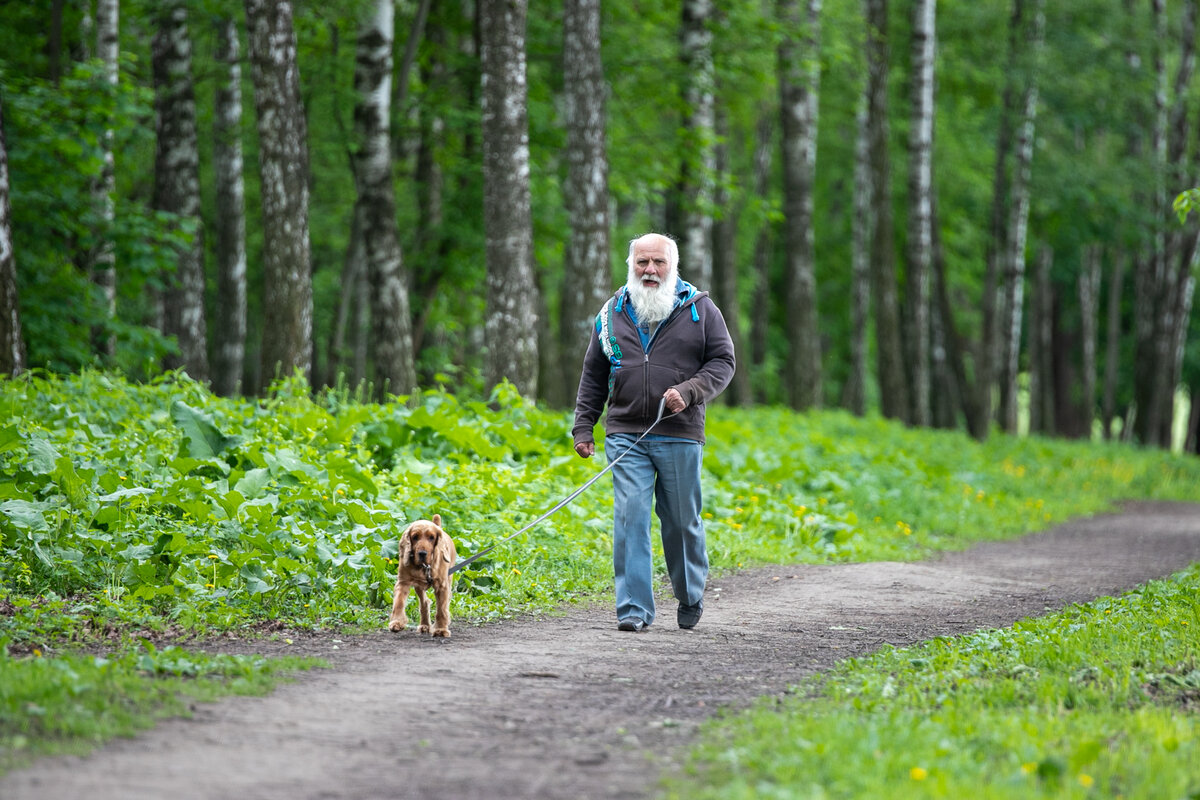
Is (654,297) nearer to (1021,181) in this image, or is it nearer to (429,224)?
(429,224)

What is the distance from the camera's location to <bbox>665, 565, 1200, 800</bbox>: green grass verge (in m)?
3.99

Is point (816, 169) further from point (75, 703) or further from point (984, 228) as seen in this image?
point (75, 703)

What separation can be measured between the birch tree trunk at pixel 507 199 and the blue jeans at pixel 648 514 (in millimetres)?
6357

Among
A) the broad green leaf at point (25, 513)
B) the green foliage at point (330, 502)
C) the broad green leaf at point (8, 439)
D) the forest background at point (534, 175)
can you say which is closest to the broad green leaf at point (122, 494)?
the green foliage at point (330, 502)

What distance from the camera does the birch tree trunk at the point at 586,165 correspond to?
1470 cm

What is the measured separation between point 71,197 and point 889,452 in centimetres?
1165

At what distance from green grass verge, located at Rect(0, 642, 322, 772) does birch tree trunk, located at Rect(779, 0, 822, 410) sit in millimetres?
17049

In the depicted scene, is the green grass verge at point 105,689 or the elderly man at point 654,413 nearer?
the green grass verge at point 105,689

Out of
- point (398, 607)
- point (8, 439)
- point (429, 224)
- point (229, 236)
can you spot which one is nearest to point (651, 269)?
point (398, 607)

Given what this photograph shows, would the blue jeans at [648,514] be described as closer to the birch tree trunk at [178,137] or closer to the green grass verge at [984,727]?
the green grass verge at [984,727]

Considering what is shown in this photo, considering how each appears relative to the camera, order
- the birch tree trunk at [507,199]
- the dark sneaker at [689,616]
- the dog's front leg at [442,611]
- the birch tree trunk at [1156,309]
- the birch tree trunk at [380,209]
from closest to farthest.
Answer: the dog's front leg at [442,611]
the dark sneaker at [689,616]
the birch tree trunk at [507,199]
the birch tree trunk at [380,209]
the birch tree trunk at [1156,309]

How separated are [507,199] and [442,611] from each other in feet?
24.5

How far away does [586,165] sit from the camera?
14.9 metres

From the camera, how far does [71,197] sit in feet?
49.4
